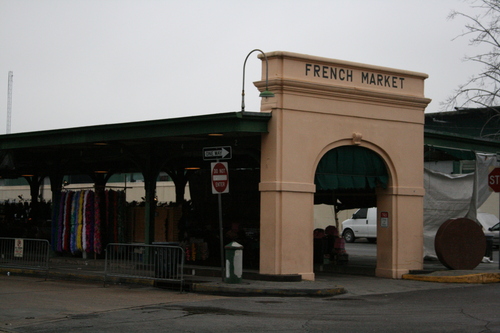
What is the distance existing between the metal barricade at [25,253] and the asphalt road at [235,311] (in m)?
2.02

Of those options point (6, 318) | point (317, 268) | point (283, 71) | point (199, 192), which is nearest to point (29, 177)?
point (199, 192)

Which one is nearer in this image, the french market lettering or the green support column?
the french market lettering

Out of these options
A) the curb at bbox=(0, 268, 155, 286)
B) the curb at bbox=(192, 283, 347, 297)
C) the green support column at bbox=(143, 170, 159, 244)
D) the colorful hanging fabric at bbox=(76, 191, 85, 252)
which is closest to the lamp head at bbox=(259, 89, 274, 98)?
the curb at bbox=(192, 283, 347, 297)

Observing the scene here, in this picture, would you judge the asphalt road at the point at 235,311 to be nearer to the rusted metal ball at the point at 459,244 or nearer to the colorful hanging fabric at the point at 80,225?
the rusted metal ball at the point at 459,244

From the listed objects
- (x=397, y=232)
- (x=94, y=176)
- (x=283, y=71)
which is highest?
(x=283, y=71)

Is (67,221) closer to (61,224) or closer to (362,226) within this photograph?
(61,224)

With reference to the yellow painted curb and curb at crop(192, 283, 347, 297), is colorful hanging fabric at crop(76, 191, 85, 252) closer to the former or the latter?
curb at crop(192, 283, 347, 297)

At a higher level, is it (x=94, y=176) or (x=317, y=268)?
(x=94, y=176)

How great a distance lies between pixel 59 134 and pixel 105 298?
757 centimetres

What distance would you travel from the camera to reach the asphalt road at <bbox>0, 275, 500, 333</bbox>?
34.6 feet

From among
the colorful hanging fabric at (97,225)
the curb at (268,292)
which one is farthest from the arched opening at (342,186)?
the colorful hanging fabric at (97,225)

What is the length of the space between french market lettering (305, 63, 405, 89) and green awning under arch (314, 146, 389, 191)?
1.85 metres

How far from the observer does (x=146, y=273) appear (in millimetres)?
16984

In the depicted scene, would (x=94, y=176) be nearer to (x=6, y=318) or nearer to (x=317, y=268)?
(x=317, y=268)
